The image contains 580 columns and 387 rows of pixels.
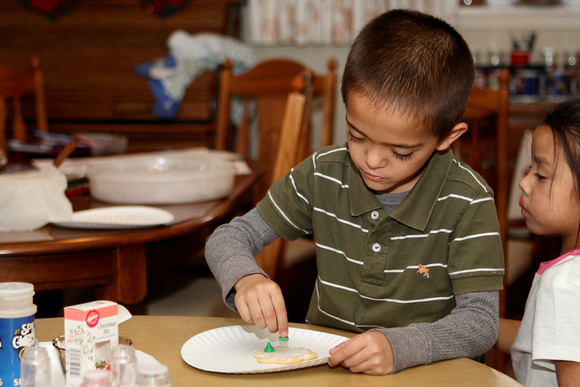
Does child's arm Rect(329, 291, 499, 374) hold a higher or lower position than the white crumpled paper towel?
lower

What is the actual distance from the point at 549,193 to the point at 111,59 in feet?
9.33

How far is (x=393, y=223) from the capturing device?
3.43 feet

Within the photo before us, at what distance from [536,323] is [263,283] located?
381 millimetres

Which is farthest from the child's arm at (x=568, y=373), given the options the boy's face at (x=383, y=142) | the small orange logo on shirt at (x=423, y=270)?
the boy's face at (x=383, y=142)

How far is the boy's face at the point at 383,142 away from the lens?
918 millimetres

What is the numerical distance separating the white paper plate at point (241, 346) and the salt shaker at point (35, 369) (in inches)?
7.6

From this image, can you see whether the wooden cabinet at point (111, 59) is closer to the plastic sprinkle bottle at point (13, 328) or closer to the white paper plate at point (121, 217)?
the white paper plate at point (121, 217)

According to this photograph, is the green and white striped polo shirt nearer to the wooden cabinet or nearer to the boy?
the boy

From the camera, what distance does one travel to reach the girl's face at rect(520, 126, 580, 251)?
1.05m

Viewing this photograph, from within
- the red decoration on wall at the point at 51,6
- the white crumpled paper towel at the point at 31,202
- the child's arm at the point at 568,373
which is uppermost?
the red decoration on wall at the point at 51,6

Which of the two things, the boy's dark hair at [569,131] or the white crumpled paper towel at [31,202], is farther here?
the white crumpled paper towel at [31,202]

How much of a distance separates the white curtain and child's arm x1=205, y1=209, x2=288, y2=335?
2744mm

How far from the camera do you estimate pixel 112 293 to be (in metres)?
1.22

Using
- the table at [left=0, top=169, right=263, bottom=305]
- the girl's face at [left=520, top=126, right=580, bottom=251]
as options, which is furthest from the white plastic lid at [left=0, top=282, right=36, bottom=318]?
the girl's face at [left=520, top=126, right=580, bottom=251]
